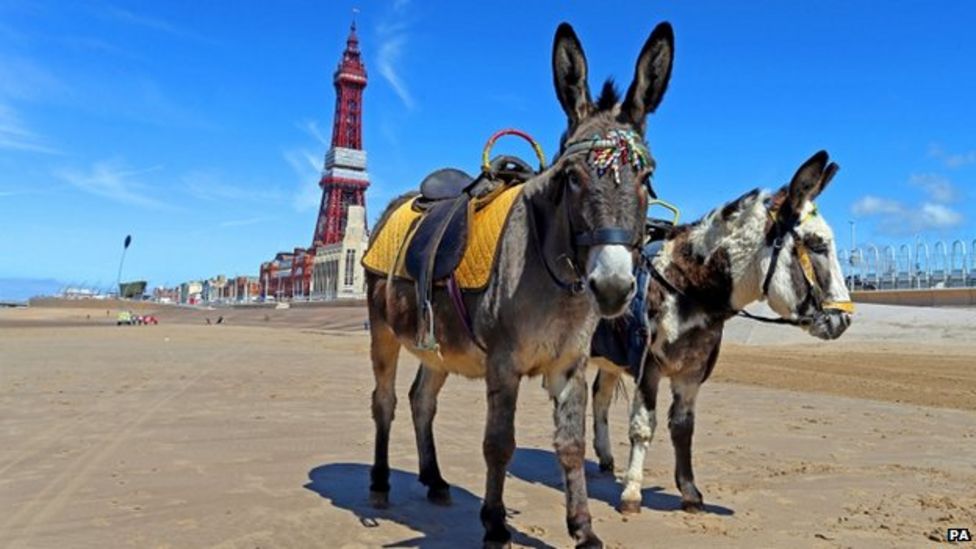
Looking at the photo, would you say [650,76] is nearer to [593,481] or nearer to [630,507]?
[630,507]

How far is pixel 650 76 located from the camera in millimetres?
3773

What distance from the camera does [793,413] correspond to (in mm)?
11680

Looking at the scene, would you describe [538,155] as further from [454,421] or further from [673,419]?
[454,421]

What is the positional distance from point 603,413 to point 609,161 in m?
4.39

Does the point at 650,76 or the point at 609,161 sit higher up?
the point at 650,76

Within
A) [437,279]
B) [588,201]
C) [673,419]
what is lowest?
[673,419]

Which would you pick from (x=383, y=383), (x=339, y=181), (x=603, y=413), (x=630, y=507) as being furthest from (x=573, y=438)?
(x=339, y=181)

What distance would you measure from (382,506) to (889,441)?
6.86 meters

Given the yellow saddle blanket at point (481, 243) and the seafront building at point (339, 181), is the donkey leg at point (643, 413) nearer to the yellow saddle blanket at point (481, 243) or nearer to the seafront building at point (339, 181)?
the yellow saddle blanket at point (481, 243)

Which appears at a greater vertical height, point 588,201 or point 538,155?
point 538,155

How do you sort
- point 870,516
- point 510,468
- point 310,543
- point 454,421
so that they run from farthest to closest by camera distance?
point 454,421 → point 510,468 → point 870,516 → point 310,543

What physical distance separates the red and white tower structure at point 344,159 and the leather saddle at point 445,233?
15817 centimetres

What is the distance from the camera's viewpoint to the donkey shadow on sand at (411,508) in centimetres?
A: 470

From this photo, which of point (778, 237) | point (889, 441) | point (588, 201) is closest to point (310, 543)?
point (588, 201)
